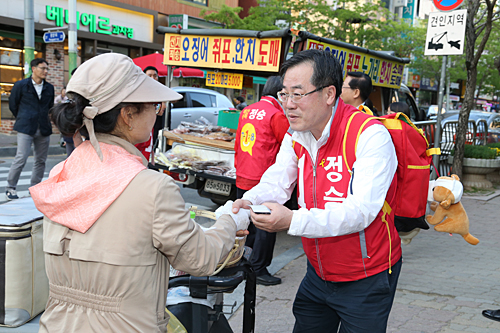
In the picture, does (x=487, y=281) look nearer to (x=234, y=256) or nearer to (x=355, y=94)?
(x=355, y=94)

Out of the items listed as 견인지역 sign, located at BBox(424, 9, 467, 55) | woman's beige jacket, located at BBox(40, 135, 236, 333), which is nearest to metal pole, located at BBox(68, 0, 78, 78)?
견인지역 sign, located at BBox(424, 9, 467, 55)

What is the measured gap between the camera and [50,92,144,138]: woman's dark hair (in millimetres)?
1599

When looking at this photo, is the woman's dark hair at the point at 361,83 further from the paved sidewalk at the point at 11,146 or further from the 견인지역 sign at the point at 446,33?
the paved sidewalk at the point at 11,146

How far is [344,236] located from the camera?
2145 mm

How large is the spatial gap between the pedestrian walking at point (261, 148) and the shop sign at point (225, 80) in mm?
2852

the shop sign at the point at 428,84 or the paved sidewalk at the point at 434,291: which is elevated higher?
the shop sign at the point at 428,84

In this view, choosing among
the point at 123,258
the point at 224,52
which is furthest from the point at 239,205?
the point at 224,52

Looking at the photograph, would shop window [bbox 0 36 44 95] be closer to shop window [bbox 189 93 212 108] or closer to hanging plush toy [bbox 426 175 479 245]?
shop window [bbox 189 93 212 108]

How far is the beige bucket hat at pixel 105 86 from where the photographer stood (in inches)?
61.7

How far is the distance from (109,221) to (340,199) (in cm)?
103

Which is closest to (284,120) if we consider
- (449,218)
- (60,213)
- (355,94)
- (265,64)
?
(355,94)

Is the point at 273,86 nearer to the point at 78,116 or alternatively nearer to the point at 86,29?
the point at 78,116

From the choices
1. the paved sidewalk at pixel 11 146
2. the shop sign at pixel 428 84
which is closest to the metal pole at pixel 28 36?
the paved sidewalk at pixel 11 146

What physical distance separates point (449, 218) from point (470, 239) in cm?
35
